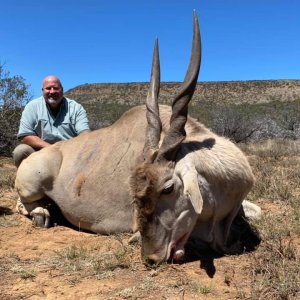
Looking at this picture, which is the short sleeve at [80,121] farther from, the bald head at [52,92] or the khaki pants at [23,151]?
the khaki pants at [23,151]

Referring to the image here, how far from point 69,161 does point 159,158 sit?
1.92 metres

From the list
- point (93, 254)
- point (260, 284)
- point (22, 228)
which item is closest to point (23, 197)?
point (22, 228)

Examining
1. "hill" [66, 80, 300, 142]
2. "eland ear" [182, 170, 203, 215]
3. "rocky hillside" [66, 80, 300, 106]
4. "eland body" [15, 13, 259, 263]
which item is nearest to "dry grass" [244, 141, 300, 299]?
"eland body" [15, 13, 259, 263]

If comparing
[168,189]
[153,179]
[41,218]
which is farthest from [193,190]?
[41,218]

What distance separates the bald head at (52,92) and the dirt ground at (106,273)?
2432mm

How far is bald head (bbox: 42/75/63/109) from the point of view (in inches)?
269

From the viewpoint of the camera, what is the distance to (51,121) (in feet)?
22.4

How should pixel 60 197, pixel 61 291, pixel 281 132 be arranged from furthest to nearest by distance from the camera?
pixel 281 132
pixel 60 197
pixel 61 291

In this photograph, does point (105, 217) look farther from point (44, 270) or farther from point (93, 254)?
point (44, 270)

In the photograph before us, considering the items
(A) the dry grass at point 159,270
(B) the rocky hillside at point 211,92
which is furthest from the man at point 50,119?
(B) the rocky hillside at point 211,92

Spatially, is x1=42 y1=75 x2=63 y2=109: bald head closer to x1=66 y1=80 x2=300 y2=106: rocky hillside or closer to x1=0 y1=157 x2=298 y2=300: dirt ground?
x1=0 y1=157 x2=298 y2=300: dirt ground

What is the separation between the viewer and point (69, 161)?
559cm

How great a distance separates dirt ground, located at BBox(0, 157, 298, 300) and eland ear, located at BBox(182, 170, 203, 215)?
1.68 feet

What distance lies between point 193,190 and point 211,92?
59817 mm
